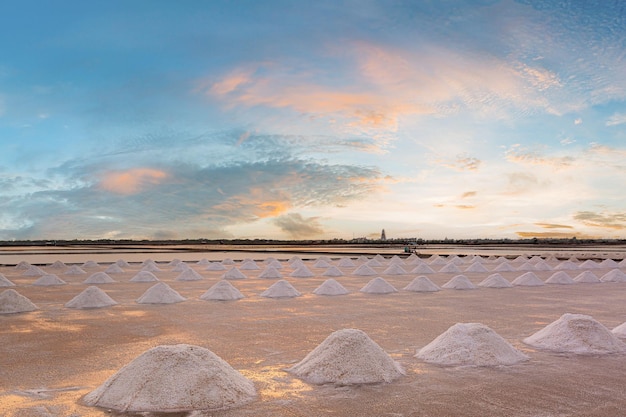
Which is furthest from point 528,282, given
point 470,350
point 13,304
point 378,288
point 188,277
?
point 13,304

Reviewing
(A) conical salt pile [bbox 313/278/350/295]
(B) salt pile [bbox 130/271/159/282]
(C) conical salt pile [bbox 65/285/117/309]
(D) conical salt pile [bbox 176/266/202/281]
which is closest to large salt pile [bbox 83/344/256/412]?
(C) conical salt pile [bbox 65/285/117/309]

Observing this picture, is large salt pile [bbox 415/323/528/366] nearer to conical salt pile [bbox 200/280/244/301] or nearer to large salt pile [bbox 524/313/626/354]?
large salt pile [bbox 524/313/626/354]

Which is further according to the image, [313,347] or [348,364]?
[313,347]

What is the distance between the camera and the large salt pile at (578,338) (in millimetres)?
6711

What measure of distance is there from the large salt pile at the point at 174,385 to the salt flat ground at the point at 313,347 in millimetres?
167

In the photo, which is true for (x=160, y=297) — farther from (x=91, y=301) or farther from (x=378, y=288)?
(x=378, y=288)

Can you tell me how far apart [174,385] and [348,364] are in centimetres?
179

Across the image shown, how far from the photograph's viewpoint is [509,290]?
15984 mm

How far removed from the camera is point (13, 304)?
11.1 metres

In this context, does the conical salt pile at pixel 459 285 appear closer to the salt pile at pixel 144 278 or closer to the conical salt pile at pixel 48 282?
the salt pile at pixel 144 278

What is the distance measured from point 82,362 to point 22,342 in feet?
6.63

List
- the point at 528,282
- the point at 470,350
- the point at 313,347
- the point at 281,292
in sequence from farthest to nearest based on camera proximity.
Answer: the point at 528,282 < the point at 281,292 < the point at 313,347 < the point at 470,350

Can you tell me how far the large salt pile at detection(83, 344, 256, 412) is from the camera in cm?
444

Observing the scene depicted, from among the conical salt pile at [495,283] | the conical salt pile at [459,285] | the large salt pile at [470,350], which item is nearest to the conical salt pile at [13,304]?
the large salt pile at [470,350]
